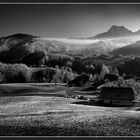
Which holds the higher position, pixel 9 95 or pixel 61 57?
pixel 61 57

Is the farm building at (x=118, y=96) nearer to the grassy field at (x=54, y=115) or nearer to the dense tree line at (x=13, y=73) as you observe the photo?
the grassy field at (x=54, y=115)

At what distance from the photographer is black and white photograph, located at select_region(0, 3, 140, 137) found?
10.5 m

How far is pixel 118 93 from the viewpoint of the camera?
1080 centimetres

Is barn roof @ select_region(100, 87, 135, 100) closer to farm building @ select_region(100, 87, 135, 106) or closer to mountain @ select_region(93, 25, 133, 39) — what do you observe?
farm building @ select_region(100, 87, 135, 106)

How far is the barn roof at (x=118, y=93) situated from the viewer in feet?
35.0

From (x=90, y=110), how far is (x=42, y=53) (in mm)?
2839

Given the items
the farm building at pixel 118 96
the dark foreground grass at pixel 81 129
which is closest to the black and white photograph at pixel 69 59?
the farm building at pixel 118 96

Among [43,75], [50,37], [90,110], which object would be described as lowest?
[90,110]

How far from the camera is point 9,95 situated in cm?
1070

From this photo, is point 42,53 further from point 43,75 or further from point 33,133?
point 33,133

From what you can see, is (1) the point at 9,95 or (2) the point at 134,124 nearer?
(2) the point at 134,124

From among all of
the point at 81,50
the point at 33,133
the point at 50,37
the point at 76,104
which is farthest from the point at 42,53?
the point at 33,133

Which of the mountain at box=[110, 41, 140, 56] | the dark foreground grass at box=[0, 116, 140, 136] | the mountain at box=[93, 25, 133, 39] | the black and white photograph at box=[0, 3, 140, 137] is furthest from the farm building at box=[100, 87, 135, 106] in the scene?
the mountain at box=[93, 25, 133, 39]

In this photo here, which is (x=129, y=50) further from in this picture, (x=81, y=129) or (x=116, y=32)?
(x=81, y=129)
